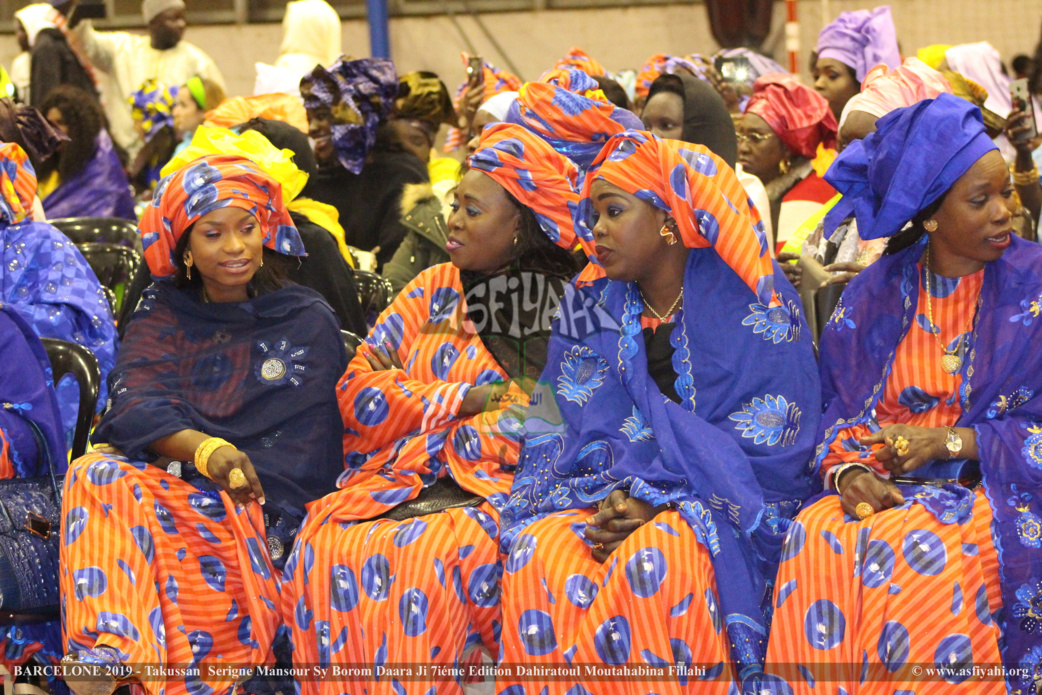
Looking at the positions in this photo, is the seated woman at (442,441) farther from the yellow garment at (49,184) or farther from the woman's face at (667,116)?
the yellow garment at (49,184)

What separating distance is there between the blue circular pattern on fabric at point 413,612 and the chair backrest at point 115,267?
7.67 ft

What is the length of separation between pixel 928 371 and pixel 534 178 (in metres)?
1.25

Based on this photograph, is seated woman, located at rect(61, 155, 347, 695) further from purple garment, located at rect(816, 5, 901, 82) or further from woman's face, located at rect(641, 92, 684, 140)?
purple garment, located at rect(816, 5, 901, 82)

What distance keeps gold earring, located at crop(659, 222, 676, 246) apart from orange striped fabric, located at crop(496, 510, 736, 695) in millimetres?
755

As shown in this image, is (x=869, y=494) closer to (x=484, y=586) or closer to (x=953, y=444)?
(x=953, y=444)

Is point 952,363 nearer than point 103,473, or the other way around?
point 952,363

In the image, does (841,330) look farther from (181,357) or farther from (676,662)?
(181,357)

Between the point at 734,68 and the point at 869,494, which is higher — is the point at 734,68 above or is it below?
above

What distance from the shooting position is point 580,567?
2.98 meters

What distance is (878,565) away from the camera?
2764 mm

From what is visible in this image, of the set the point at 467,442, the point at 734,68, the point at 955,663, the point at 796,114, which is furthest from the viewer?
the point at 734,68

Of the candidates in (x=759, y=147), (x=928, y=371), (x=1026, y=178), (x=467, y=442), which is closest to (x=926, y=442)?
(x=928, y=371)

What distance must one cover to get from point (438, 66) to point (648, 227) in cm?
851

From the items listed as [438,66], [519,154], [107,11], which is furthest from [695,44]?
[519,154]
